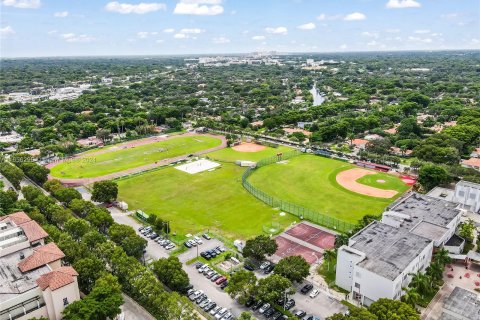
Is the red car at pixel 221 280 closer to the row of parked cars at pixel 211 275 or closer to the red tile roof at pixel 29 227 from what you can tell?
the row of parked cars at pixel 211 275

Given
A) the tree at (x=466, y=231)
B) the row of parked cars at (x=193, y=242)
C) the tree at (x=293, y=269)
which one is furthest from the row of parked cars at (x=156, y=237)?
the tree at (x=466, y=231)

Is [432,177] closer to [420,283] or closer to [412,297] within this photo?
[420,283]

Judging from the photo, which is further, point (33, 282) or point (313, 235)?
point (313, 235)

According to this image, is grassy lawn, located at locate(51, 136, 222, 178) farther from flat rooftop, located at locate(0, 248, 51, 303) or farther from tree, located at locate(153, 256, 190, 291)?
tree, located at locate(153, 256, 190, 291)

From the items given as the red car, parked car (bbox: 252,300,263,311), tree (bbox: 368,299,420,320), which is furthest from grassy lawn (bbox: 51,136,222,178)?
tree (bbox: 368,299,420,320)

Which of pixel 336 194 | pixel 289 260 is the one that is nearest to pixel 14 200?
pixel 289 260

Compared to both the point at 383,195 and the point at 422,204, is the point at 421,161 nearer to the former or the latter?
the point at 383,195

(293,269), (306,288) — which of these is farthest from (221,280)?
(306,288)
